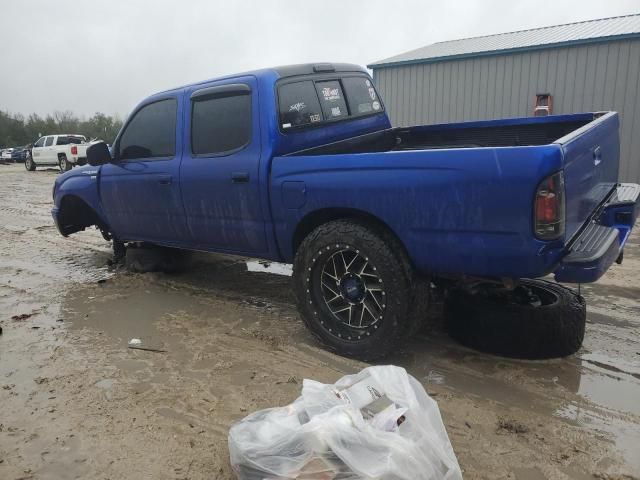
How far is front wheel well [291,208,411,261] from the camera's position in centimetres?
330

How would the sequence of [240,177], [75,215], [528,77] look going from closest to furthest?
[240,177] < [75,215] < [528,77]

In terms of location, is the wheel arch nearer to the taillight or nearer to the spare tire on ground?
the spare tire on ground

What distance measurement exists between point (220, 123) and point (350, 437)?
120 inches

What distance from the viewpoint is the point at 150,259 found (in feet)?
19.2

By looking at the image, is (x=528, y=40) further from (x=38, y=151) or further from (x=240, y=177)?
(x=38, y=151)

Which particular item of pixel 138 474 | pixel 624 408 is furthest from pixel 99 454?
pixel 624 408

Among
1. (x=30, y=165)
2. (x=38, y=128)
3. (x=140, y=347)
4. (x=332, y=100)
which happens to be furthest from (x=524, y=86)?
(x=38, y=128)

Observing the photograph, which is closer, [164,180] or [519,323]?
[519,323]

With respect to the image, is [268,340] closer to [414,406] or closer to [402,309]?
[402,309]

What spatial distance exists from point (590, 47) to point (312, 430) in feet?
40.1

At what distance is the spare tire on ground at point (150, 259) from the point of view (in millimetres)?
5840

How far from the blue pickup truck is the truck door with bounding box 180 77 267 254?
0.5 inches

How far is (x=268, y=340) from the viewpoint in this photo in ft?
12.9

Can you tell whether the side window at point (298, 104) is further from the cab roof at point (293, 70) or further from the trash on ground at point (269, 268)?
the trash on ground at point (269, 268)
